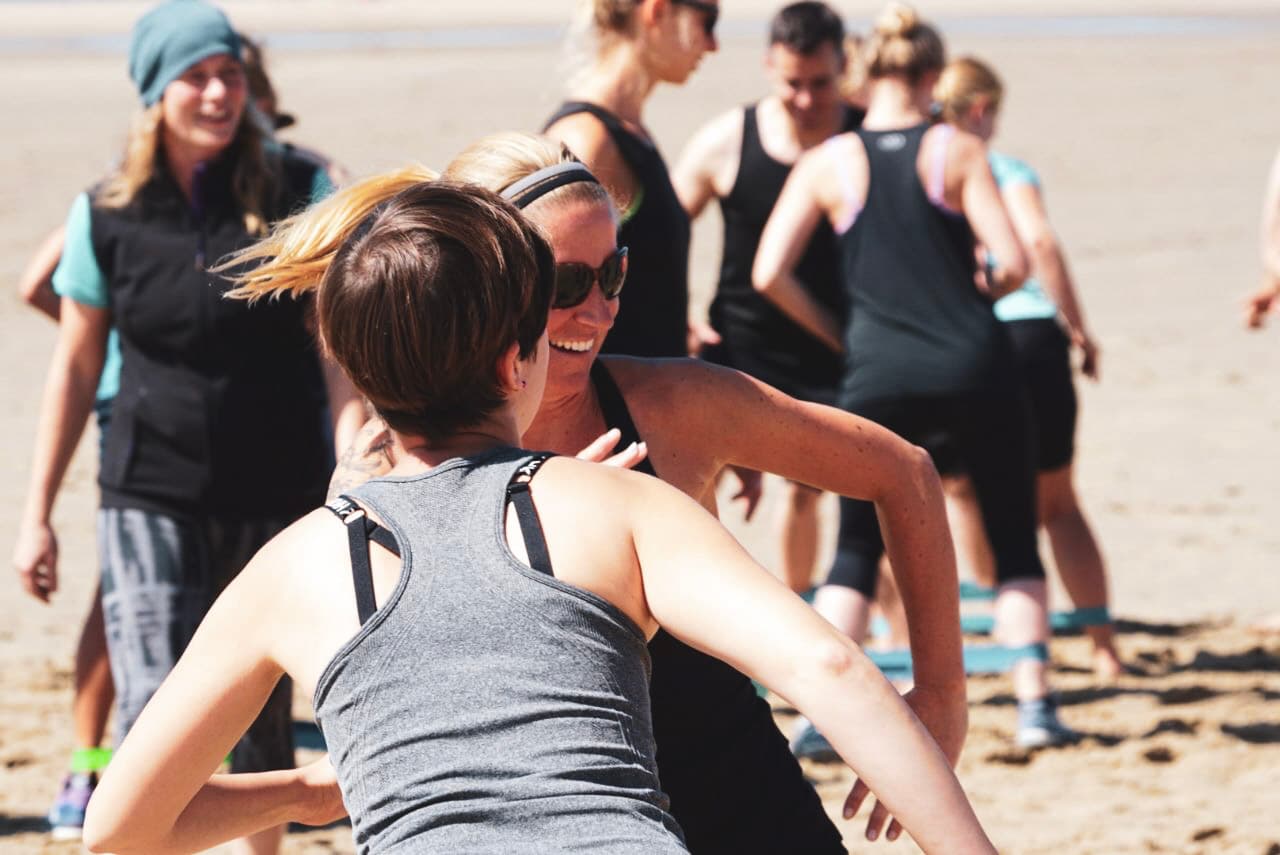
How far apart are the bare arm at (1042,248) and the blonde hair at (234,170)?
103 inches

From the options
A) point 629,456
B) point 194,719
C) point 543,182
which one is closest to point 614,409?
point 543,182

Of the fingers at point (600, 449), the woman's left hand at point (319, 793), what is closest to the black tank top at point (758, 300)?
the fingers at point (600, 449)

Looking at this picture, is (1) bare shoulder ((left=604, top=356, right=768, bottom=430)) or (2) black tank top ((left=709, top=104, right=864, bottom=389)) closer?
(1) bare shoulder ((left=604, top=356, right=768, bottom=430))

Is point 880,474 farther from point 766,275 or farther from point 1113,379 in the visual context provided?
point 1113,379

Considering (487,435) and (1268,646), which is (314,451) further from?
(1268,646)

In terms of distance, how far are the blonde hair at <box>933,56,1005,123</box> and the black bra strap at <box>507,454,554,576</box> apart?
4.59 metres

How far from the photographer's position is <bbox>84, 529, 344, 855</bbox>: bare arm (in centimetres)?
185

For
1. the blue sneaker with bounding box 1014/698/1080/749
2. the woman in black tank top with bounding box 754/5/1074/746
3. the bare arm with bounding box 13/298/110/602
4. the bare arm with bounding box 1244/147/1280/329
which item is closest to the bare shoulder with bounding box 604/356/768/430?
the bare arm with bounding box 13/298/110/602

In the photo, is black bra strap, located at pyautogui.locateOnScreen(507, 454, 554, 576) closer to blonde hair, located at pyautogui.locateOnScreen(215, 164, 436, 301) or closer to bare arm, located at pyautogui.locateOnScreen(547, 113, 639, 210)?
blonde hair, located at pyautogui.locateOnScreen(215, 164, 436, 301)

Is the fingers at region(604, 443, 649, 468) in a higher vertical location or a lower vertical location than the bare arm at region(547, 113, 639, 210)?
higher

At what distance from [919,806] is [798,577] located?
4.62 meters

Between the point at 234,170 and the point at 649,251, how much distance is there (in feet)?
2.98

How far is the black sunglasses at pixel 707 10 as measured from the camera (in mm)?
4613

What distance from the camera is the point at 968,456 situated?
5129 millimetres
